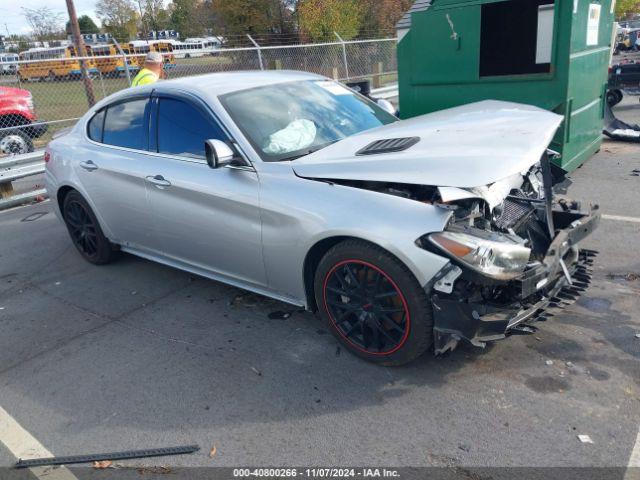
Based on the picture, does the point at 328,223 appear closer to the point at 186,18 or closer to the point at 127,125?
the point at 127,125

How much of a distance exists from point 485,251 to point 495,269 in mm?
110

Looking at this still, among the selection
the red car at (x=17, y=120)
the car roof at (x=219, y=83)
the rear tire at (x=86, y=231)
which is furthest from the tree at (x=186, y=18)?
the car roof at (x=219, y=83)

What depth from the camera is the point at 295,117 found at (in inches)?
161

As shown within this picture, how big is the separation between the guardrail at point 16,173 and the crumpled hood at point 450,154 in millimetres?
6417

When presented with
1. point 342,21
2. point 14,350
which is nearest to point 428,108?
point 14,350

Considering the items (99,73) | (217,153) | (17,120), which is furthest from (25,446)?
(99,73)

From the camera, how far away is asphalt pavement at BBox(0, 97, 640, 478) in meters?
2.79

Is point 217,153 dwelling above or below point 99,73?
below

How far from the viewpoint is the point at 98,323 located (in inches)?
173

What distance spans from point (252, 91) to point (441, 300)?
7.28 feet

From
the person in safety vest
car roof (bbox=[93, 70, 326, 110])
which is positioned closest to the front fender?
car roof (bbox=[93, 70, 326, 110])

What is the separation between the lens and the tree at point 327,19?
79.7 feet

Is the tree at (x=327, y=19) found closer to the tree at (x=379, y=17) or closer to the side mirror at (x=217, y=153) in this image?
the tree at (x=379, y=17)

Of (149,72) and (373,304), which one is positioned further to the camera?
(149,72)
